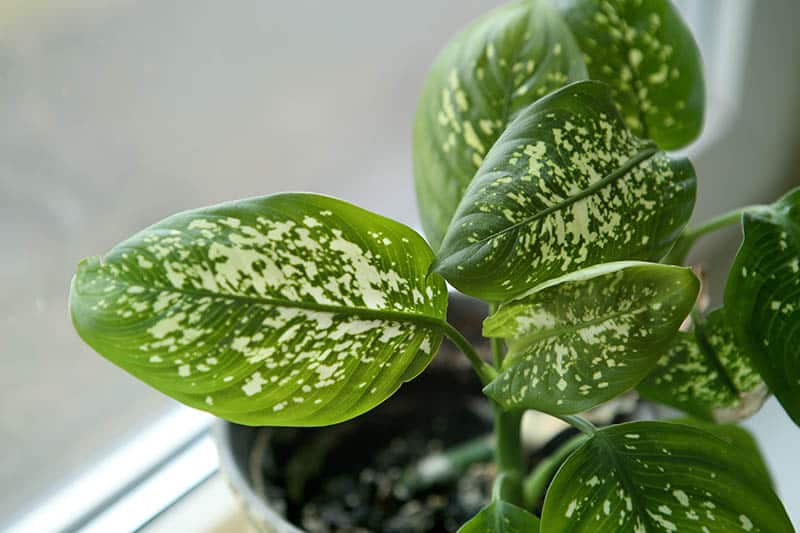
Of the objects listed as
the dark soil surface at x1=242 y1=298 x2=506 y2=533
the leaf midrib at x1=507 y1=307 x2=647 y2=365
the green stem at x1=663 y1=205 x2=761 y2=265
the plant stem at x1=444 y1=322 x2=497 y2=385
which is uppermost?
the leaf midrib at x1=507 y1=307 x2=647 y2=365

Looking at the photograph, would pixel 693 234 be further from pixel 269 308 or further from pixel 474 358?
pixel 269 308

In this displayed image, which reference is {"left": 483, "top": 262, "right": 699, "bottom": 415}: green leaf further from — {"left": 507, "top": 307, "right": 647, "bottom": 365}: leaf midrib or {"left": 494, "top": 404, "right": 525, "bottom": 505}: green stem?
{"left": 494, "top": 404, "right": 525, "bottom": 505}: green stem

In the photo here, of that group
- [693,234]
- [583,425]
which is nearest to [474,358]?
[583,425]

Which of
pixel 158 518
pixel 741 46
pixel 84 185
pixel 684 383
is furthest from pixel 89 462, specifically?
pixel 741 46

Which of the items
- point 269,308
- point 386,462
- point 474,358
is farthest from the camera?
point 386,462

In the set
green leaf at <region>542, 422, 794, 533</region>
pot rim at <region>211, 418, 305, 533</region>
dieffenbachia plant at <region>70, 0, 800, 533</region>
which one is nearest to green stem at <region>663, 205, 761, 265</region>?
dieffenbachia plant at <region>70, 0, 800, 533</region>

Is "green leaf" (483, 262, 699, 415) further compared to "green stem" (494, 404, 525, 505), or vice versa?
"green stem" (494, 404, 525, 505)

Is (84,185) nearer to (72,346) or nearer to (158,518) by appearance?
(72,346)

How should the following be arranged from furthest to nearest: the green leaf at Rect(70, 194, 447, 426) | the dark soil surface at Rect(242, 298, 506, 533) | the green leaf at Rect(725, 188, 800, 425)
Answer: the dark soil surface at Rect(242, 298, 506, 533), the green leaf at Rect(725, 188, 800, 425), the green leaf at Rect(70, 194, 447, 426)
